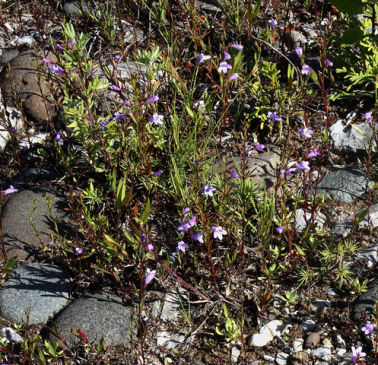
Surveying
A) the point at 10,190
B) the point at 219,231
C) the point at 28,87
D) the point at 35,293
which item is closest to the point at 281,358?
the point at 219,231

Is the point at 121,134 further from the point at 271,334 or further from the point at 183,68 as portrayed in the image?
the point at 271,334

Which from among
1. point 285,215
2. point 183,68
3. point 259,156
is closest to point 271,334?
point 285,215

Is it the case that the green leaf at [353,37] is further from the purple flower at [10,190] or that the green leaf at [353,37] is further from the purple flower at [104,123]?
the purple flower at [10,190]

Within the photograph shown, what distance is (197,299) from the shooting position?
283 centimetres

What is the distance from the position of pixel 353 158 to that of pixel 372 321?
1.55 meters

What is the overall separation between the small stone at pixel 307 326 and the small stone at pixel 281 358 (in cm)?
20

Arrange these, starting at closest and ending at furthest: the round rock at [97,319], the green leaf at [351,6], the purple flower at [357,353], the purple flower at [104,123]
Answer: the purple flower at [357,353] → the round rock at [97,319] → the purple flower at [104,123] → the green leaf at [351,6]

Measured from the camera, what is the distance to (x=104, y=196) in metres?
3.33

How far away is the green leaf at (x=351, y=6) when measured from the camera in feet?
10.6

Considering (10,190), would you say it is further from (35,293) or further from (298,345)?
(298,345)

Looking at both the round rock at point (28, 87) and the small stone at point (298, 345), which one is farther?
the round rock at point (28, 87)

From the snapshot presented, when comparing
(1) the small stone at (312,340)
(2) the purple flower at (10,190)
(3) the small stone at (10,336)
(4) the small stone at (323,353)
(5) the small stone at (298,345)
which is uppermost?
(2) the purple flower at (10,190)

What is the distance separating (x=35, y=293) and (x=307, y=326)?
75.3 inches

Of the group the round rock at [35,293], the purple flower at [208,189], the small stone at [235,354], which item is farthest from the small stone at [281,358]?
the round rock at [35,293]
